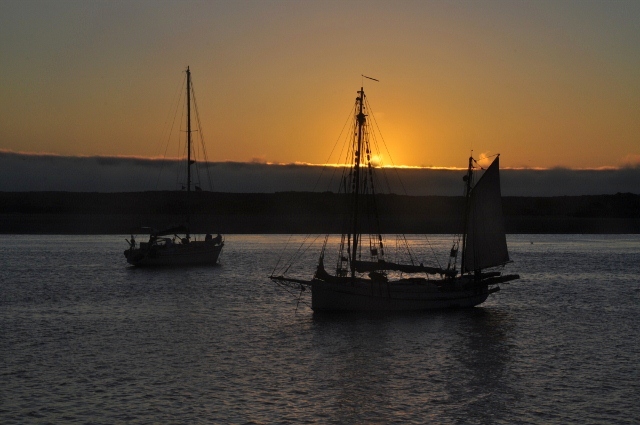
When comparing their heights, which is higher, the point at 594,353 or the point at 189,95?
the point at 189,95

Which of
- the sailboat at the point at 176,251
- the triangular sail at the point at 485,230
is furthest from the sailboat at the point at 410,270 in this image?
the sailboat at the point at 176,251

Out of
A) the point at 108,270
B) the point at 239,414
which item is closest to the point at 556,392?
the point at 239,414

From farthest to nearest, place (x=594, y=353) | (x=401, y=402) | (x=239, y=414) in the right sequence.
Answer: (x=594, y=353), (x=401, y=402), (x=239, y=414)

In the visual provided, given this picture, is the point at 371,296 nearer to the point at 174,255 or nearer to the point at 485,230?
the point at 485,230

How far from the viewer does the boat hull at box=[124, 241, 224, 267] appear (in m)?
78.7

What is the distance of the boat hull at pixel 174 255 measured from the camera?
78688 millimetres

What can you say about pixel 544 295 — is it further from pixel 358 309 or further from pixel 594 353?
pixel 594 353

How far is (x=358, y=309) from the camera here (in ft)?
151

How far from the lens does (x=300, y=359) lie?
33.6m

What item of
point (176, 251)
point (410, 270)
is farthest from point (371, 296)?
point (176, 251)

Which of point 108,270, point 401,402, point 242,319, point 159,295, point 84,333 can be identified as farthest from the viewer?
point 108,270

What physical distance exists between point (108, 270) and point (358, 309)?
128 feet

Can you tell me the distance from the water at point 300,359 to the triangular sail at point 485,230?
10.4ft

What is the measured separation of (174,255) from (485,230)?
121 feet
